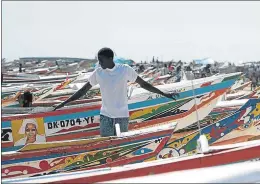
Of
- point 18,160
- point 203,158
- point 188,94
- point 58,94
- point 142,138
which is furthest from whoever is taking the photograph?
point 58,94

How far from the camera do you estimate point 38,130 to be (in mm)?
5859

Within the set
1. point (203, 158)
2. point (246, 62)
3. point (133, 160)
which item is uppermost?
point (246, 62)

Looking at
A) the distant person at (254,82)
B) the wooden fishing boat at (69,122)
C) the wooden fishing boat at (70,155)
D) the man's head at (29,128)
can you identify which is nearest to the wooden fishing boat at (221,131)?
the wooden fishing boat at (70,155)

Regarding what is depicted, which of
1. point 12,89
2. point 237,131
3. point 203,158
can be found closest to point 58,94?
point 12,89

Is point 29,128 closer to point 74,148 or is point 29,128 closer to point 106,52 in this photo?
point 74,148

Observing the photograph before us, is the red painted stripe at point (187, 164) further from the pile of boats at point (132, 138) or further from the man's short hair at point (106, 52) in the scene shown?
the man's short hair at point (106, 52)

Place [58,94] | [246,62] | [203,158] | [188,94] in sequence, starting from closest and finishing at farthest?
[203,158]
[188,94]
[58,94]
[246,62]

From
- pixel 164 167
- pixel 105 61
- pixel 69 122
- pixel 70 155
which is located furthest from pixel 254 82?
pixel 164 167

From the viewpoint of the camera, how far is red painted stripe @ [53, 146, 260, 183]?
6.26 feet

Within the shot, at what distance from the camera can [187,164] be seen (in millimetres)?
2102

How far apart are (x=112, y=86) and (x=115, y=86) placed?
0.11 ft

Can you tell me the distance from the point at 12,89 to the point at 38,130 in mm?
5542

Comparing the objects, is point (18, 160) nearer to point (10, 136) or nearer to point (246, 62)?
point (10, 136)

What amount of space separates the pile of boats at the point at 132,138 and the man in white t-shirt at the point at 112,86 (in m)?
0.23
